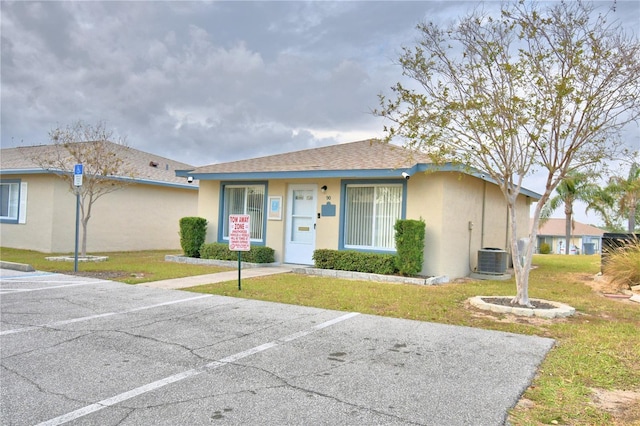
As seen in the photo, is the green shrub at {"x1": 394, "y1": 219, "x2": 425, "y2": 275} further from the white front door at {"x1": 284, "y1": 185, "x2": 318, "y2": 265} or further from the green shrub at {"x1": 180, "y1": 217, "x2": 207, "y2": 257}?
the green shrub at {"x1": 180, "y1": 217, "x2": 207, "y2": 257}

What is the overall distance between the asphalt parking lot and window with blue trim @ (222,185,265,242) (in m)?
6.82

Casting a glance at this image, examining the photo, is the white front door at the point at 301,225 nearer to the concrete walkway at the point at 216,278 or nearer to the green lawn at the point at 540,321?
the concrete walkway at the point at 216,278

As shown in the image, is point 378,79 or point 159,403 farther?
point 378,79

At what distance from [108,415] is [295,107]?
46.0 feet

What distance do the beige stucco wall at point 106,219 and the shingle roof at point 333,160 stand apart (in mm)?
5442

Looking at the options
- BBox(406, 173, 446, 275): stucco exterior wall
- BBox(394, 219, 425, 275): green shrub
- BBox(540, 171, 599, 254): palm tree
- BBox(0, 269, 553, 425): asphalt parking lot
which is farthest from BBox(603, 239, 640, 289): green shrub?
BBox(540, 171, 599, 254): palm tree

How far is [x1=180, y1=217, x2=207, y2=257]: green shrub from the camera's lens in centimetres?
1459

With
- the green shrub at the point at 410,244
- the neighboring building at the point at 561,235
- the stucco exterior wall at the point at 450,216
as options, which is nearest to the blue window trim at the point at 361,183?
the stucco exterior wall at the point at 450,216

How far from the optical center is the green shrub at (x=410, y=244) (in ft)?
36.4

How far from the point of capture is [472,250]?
45.0 feet

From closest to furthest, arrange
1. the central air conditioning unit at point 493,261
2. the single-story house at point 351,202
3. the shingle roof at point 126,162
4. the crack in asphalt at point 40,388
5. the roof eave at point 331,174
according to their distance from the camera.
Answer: the crack in asphalt at point 40,388 → the roof eave at point 331,174 → the single-story house at point 351,202 → the central air conditioning unit at point 493,261 → the shingle roof at point 126,162

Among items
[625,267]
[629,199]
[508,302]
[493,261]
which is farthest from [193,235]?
[629,199]

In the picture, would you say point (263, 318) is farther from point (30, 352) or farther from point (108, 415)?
point (108, 415)

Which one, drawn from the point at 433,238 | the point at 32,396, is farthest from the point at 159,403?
the point at 433,238
